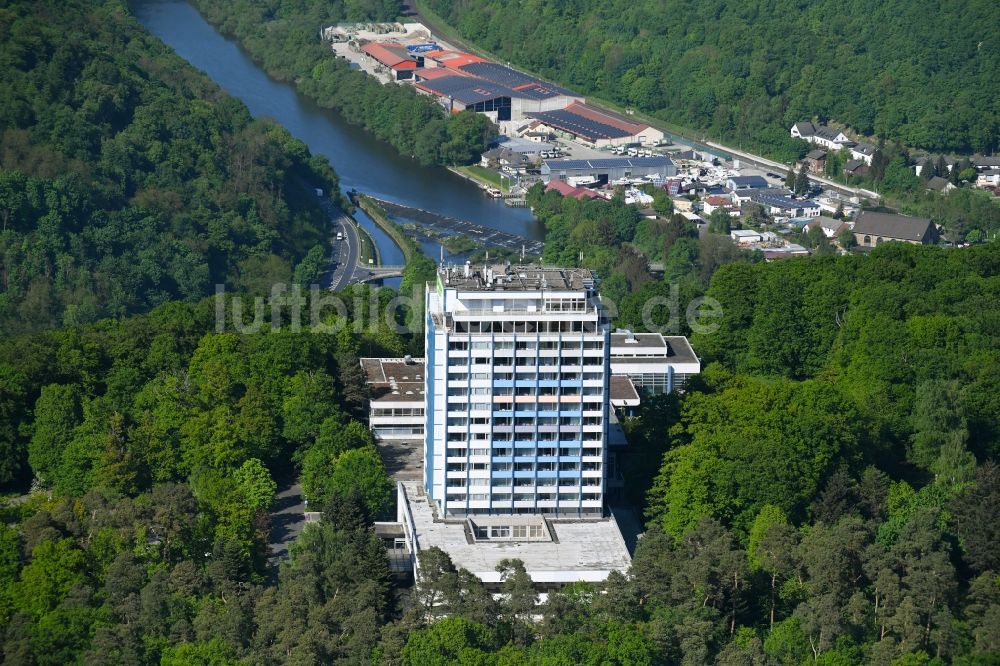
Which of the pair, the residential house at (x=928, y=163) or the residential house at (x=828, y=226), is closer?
the residential house at (x=828, y=226)

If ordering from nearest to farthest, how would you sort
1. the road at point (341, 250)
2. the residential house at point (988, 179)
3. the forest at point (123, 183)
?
the forest at point (123, 183) → the road at point (341, 250) → the residential house at point (988, 179)

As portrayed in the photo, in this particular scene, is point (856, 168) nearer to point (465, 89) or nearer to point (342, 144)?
point (465, 89)

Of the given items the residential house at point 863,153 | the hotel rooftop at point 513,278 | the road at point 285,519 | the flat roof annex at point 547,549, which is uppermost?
the hotel rooftop at point 513,278

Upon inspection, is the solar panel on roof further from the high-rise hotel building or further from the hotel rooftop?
the high-rise hotel building

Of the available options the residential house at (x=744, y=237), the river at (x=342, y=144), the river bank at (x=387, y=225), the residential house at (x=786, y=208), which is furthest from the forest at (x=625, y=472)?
the residential house at (x=786, y=208)

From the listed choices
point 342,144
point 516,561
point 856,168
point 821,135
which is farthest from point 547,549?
point 821,135

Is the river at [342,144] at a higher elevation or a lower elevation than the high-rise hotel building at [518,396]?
Result: lower

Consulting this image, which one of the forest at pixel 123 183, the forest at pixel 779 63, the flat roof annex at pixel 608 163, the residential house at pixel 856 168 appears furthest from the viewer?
the forest at pixel 779 63

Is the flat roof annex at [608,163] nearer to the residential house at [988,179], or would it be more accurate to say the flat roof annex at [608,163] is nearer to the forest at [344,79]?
the forest at [344,79]
